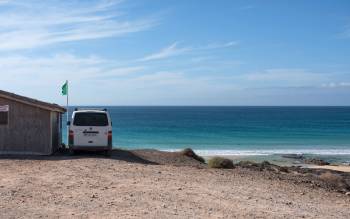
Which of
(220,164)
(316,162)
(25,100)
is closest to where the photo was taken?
(25,100)

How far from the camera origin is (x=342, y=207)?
11609 mm

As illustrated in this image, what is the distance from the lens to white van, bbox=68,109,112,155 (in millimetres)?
19922

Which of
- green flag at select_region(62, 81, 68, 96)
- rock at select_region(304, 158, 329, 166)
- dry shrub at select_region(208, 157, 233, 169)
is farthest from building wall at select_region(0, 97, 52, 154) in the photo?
rock at select_region(304, 158, 329, 166)

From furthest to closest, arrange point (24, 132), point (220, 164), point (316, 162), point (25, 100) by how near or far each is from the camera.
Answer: point (316, 162)
point (220, 164)
point (24, 132)
point (25, 100)

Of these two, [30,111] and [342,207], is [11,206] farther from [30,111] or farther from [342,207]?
[30,111]

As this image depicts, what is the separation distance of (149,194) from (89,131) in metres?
8.60

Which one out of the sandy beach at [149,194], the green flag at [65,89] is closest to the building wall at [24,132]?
the green flag at [65,89]

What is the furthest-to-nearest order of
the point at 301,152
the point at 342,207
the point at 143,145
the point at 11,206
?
the point at 143,145, the point at 301,152, the point at 342,207, the point at 11,206

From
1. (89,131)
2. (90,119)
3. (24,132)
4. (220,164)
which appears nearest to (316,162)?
(220,164)

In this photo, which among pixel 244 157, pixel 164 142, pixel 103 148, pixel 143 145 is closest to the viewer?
pixel 103 148

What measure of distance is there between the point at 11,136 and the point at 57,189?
9.24 metres

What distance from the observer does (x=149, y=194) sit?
38.5ft

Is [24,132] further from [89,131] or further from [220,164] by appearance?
[220,164]

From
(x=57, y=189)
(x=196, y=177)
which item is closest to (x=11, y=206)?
(x=57, y=189)
